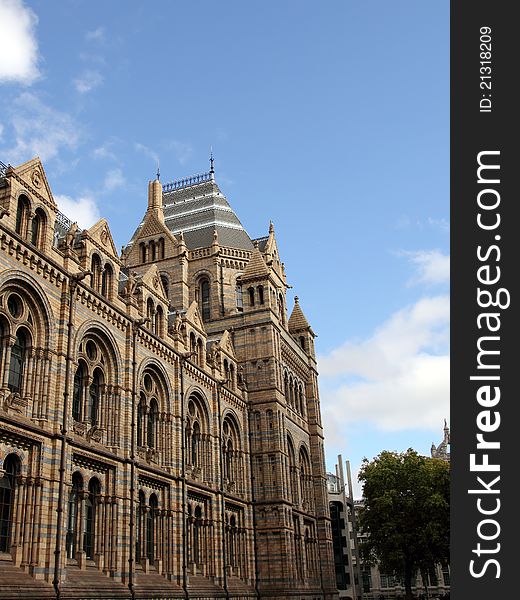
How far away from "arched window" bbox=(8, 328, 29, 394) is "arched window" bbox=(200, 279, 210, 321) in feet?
100

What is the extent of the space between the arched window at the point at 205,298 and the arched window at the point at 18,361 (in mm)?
30509

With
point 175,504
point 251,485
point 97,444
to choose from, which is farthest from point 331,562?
point 97,444

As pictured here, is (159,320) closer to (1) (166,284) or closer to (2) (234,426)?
(2) (234,426)

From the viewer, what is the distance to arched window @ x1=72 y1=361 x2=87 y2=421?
1198 inches

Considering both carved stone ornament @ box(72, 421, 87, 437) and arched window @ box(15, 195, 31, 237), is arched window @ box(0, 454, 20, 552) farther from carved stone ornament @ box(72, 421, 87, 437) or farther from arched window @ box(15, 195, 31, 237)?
arched window @ box(15, 195, 31, 237)

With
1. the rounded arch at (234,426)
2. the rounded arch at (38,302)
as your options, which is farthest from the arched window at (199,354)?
the rounded arch at (38,302)

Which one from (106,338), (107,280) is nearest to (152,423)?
(106,338)

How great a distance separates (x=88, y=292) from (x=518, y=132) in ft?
71.4

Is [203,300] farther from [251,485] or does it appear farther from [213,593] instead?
[213,593]

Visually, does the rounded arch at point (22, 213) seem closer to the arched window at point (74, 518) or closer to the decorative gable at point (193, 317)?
the arched window at point (74, 518)

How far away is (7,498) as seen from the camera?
82.5ft

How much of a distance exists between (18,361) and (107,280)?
8.14m

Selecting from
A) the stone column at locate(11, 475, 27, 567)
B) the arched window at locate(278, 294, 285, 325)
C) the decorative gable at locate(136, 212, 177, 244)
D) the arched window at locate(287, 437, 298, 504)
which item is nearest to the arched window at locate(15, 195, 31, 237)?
the stone column at locate(11, 475, 27, 567)

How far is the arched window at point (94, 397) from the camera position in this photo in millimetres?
31656
